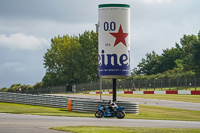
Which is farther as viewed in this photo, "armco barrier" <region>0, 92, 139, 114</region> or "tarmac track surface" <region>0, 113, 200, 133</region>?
"armco barrier" <region>0, 92, 139, 114</region>

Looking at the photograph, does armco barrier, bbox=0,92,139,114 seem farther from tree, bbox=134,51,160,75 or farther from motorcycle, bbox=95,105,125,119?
tree, bbox=134,51,160,75

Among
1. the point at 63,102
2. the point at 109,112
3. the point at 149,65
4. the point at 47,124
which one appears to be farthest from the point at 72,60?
the point at 47,124

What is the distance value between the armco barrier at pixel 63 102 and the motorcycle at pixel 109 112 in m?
2.46

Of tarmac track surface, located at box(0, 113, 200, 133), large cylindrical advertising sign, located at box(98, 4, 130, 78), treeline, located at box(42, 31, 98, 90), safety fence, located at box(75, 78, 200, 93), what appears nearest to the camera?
tarmac track surface, located at box(0, 113, 200, 133)

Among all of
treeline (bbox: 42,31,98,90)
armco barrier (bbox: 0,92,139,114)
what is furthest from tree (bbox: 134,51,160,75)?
armco barrier (bbox: 0,92,139,114)

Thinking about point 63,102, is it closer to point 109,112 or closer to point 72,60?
point 109,112

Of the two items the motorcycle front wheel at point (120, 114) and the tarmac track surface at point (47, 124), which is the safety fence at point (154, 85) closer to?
the motorcycle front wheel at point (120, 114)

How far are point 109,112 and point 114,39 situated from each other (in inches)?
229

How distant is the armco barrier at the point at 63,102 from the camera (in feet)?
114

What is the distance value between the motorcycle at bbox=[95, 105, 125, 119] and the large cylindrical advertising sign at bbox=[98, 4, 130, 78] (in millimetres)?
4335

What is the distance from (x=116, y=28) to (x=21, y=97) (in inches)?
601

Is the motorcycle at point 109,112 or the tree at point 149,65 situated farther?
the tree at point 149,65

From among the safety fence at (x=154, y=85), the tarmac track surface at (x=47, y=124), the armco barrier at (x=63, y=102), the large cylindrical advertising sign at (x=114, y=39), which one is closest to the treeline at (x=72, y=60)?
the safety fence at (x=154, y=85)

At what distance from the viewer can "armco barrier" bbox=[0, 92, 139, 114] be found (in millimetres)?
34688
